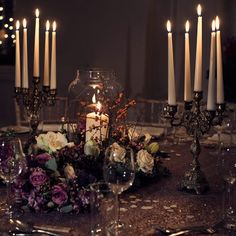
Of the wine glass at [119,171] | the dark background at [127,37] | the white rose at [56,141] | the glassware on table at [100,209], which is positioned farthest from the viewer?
the dark background at [127,37]

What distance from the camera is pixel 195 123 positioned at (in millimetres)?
1758

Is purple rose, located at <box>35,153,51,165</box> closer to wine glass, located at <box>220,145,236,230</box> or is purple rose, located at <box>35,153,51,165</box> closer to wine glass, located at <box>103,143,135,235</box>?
wine glass, located at <box>103,143,135,235</box>

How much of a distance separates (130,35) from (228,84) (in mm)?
922

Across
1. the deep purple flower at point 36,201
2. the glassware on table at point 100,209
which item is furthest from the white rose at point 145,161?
the glassware on table at point 100,209

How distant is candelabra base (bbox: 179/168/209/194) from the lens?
1.78 m

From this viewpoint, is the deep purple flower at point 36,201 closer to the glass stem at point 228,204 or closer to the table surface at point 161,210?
the table surface at point 161,210

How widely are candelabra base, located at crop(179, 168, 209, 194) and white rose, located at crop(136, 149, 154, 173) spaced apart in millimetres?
127

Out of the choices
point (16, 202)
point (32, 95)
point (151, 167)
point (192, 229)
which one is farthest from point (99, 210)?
point (32, 95)

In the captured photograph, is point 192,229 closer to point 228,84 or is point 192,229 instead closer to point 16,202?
point 16,202

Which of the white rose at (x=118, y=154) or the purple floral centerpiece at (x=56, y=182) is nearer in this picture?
the white rose at (x=118, y=154)

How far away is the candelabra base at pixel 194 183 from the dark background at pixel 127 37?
287 cm

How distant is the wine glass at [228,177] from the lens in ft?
4.96

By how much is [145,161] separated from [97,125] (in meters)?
0.24

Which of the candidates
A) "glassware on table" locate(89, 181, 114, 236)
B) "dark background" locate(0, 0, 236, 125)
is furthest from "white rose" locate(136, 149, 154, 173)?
"dark background" locate(0, 0, 236, 125)
